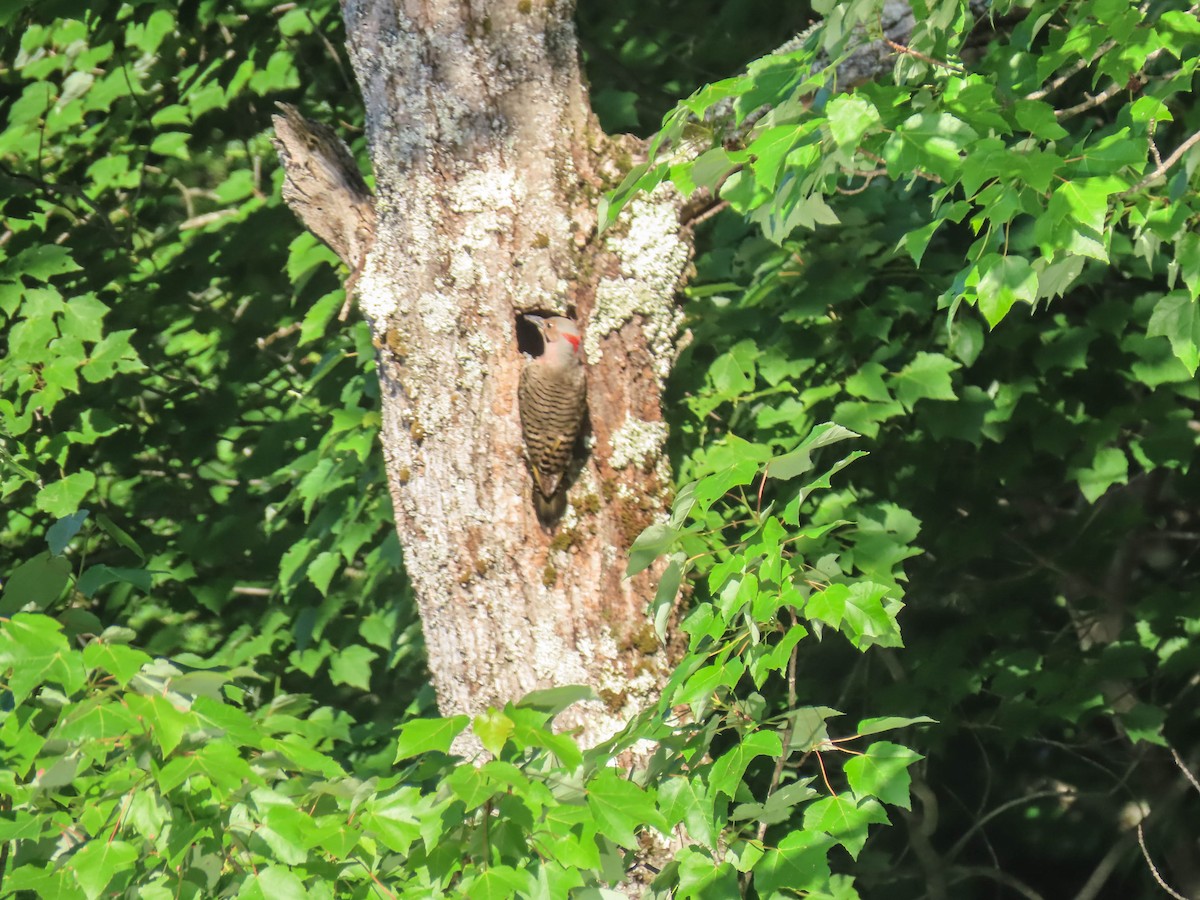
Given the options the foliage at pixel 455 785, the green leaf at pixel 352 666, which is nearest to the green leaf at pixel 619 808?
the foliage at pixel 455 785

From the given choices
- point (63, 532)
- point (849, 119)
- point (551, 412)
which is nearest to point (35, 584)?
point (63, 532)

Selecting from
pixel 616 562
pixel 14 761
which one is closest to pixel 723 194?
pixel 616 562

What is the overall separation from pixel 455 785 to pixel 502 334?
93 centimetres

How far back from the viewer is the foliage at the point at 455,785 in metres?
1.67

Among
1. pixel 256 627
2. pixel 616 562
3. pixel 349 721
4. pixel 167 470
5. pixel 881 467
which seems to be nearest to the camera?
pixel 616 562

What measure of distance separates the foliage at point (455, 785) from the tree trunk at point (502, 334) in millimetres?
326

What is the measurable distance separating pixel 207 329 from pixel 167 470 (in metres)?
0.53

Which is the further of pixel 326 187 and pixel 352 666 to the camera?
pixel 352 666

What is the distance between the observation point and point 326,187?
2.51 meters

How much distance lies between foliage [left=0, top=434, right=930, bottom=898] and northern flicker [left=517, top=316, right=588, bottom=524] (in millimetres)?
322

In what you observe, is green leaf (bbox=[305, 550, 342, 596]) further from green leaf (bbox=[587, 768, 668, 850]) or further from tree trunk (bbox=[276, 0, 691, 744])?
green leaf (bbox=[587, 768, 668, 850])

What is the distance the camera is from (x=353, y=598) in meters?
3.77

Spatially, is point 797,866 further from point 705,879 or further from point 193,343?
point 193,343

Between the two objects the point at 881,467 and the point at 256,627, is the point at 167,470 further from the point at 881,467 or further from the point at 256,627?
the point at 881,467
